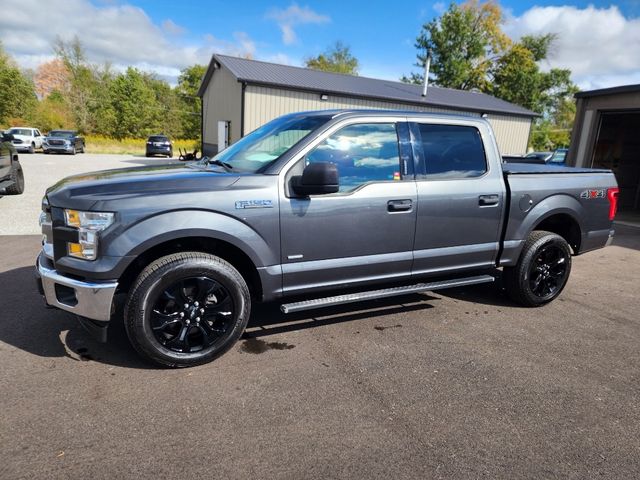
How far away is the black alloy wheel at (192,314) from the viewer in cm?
319

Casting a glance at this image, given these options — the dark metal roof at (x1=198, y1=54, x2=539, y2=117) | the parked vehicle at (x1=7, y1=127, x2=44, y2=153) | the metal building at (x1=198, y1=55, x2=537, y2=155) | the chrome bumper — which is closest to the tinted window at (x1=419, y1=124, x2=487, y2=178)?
the chrome bumper

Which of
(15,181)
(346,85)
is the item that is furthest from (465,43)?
(15,181)

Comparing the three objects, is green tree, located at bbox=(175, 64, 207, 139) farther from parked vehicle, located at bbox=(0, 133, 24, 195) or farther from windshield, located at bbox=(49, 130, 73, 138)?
parked vehicle, located at bbox=(0, 133, 24, 195)

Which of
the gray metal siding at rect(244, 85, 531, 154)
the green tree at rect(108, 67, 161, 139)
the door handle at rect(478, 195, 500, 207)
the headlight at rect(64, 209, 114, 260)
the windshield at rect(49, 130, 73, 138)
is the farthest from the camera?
the green tree at rect(108, 67, 161, 139)

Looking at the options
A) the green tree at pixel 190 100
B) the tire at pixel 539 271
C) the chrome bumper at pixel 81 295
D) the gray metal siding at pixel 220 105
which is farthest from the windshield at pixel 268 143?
the green tree at pixel 190 100

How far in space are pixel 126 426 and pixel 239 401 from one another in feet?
2.24

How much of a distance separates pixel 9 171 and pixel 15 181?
0.52m

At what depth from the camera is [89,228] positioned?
117 inches

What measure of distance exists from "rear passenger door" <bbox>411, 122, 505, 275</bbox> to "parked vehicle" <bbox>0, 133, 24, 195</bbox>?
30.2ft

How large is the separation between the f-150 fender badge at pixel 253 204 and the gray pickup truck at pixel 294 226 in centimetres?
1

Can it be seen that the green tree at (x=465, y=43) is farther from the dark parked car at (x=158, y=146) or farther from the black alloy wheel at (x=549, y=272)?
the black alloy wheel at (x=549, y=272)

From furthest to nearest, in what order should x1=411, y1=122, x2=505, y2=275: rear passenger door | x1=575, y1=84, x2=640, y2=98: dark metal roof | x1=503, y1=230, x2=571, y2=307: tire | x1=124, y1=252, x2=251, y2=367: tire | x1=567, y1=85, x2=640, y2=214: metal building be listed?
x1=567, y1=85, x2=640, y2=214: metal building < x1=575, y1=84, x2=640, y2=98: dark metal roof < x1=503, y1=230, x2=571, y2=307: tire < x1=411, y1=122, x2=505, y2=275: rear passenger door < x1=124, y1=252, x2=251, y2=367: tire

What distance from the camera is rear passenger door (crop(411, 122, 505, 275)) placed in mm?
4004

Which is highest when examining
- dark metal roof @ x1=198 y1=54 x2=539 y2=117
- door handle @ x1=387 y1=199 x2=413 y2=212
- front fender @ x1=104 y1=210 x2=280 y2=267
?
dark metal roof @ x1=198 y1=54 x2=539 y2=117
